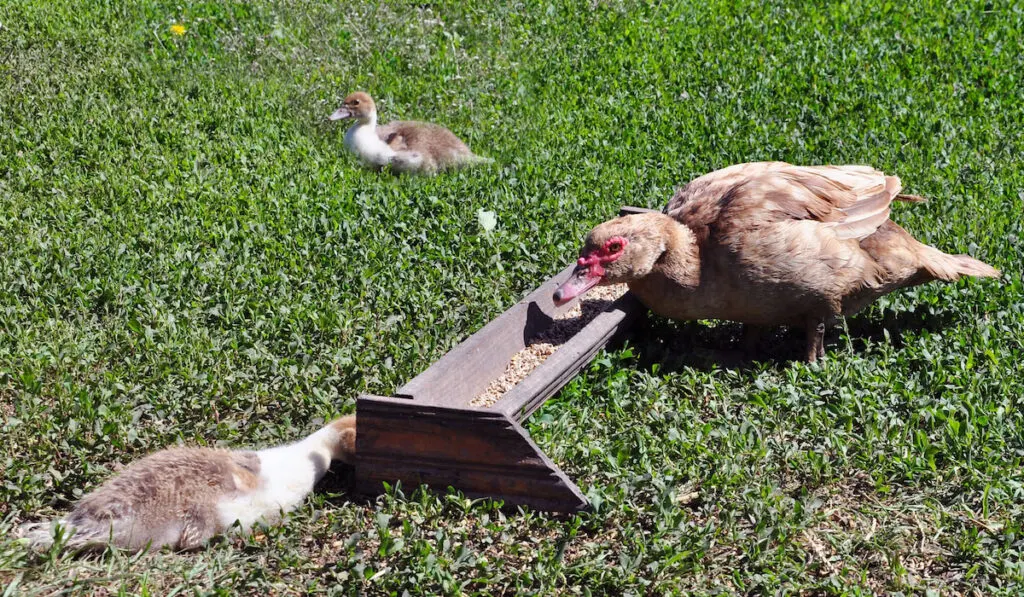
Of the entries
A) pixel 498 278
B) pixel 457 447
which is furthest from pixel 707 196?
pixel 457 447

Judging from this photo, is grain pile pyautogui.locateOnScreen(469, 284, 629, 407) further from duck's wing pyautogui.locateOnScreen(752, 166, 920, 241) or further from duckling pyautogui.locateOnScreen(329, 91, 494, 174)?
duckling pyautogui.locateOnScreen(329, 91, 494, 174)

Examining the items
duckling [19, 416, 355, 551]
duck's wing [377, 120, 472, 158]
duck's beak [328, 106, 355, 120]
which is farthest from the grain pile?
duck's beak [328, 106, 355, 120]

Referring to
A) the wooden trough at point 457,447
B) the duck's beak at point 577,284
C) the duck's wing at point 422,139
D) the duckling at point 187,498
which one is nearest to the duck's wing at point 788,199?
the duck's beak at point 577,284

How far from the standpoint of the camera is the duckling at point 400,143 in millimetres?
8688

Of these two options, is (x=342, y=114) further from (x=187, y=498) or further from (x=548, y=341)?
(x=187, y=498)

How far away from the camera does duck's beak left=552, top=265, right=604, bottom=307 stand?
18.2ft

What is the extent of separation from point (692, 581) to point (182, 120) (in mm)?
6365

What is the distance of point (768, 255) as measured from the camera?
17.9ft

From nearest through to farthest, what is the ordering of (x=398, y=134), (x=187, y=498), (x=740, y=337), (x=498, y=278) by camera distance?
(x=187, y=498)
(x=740, y=337)
(x=498, y=278)
(x=398, y=134)

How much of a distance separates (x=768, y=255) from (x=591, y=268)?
0.91 metres

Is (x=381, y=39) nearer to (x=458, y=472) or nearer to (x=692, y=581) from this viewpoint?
(x=458, y=472)

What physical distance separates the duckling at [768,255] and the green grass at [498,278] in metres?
0.35

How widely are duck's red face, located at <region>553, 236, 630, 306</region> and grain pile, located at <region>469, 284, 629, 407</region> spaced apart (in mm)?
421

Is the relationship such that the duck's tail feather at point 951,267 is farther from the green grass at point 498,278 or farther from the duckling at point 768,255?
the green grass at point 498,278
